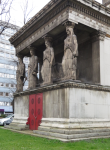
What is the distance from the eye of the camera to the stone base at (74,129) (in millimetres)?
11883

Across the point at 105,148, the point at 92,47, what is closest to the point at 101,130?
the point at 105,148

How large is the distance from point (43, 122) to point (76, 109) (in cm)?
287

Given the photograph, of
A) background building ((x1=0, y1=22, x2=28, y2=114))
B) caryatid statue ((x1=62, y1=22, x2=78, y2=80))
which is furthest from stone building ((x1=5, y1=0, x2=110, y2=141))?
background building ((x1=0, y1=22, x2=28, y2=114))

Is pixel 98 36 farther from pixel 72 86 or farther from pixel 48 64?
pixel 72 86

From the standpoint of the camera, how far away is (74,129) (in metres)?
12.3

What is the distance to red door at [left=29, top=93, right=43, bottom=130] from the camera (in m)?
15.5

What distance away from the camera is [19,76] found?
20859mm

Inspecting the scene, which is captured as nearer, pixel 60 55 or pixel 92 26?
pixel 92 26

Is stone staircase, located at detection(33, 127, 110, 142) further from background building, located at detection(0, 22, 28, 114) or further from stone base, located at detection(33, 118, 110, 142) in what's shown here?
background building, located at detection(0, 22, 28, 114)

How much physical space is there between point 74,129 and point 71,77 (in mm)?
3001

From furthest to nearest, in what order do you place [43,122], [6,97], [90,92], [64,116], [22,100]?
[6,97], [22,100], [43,122], [90,92], [64,116]

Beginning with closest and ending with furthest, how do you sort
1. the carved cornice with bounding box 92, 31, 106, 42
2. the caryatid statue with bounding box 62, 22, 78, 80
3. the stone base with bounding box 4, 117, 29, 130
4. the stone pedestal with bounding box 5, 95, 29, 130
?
the caryatid statue with bounding box 62, 22, 78, 80
the carved cornice with bounding box 92, 31, 106, 42
the stone base with bounding box 4, 117, 29, 130
the stone pedestal with bounding box 5, 95, 29, 130

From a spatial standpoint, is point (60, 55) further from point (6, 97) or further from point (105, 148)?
point (6, 97)

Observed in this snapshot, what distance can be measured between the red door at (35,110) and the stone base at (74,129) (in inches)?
55.8
